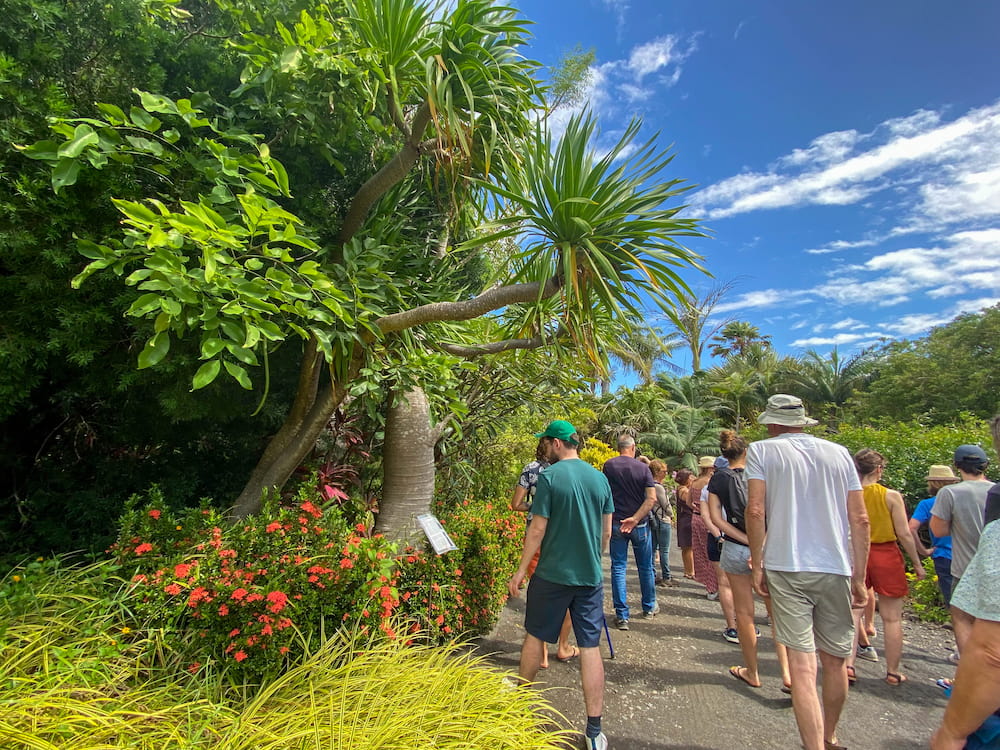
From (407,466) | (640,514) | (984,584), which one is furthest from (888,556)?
(407,466)

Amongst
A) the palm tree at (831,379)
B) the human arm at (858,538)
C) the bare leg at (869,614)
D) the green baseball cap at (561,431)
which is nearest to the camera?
the human arm at (858,538)

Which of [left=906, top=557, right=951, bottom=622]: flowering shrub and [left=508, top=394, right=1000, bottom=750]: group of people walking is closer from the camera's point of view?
[left=508, top=394, right=1000, bottom=750]: group of people walking

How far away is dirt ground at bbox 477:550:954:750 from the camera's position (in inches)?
118

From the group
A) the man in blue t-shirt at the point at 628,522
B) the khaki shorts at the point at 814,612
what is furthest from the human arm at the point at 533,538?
the man in blue t-shirt at the point at 628,522

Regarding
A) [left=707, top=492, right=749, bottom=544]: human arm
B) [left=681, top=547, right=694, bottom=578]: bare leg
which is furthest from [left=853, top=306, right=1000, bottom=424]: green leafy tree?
[left=707, top=492, right=749, bottom=544]: human arm

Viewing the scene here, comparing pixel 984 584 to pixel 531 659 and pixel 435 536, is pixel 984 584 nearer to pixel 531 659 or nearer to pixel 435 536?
pixel 531 659

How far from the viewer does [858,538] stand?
2844mm

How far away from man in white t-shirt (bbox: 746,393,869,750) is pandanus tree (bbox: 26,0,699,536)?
4.17 feet

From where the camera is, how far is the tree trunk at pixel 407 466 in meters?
4.03

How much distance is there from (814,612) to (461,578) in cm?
253

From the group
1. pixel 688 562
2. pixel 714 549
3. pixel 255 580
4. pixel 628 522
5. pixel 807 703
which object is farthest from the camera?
pixel 688 562

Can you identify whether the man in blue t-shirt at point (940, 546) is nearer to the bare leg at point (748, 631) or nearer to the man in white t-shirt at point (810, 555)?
the bare leg at point (748, 631)

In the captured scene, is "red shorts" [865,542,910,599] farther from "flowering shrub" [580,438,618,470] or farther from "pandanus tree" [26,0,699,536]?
"flowering shrub" [580,438,618,470]

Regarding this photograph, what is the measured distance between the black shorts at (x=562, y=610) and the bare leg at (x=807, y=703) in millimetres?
1061
